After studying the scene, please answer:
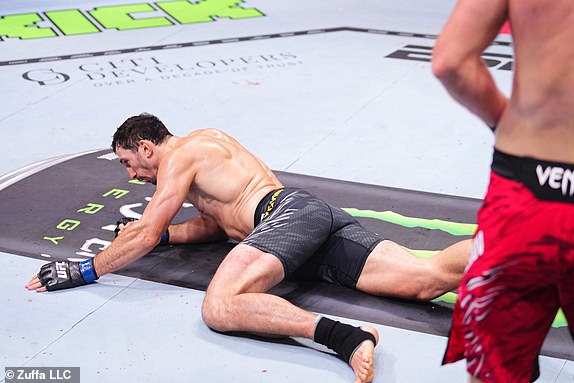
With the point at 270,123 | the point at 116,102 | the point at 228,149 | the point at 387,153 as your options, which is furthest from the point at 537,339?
the point at 116,102

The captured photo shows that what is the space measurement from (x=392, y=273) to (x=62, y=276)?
55.1 inches

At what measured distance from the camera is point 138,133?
12.7 feet

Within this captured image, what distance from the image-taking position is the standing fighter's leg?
10.3 feet

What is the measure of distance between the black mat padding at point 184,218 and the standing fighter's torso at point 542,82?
156 cm

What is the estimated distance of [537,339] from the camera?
2.02m

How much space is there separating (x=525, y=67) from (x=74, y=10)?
7.61 meters

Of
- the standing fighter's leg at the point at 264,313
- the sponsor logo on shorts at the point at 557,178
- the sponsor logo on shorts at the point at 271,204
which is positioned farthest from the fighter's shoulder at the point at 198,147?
the sponsor logo on shorts at the point at 557,178

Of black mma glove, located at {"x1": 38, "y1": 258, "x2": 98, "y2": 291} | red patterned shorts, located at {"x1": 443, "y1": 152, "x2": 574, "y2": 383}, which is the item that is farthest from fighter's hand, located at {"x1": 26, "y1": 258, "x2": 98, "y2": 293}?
red patterned shorts, located at {"x1": 443, "y1": 152, "x2": 574, "y2": 383}

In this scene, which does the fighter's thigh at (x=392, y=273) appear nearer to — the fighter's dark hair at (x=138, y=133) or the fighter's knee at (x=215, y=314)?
the fighter's knee at (x=215, y=314)

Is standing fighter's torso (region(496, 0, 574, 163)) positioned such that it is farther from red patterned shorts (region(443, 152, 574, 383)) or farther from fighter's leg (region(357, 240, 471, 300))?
fighter's leg (region(357, 240, 471, 300))

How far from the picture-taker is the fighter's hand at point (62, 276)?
3.72 m

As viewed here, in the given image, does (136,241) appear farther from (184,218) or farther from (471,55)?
(471,55)

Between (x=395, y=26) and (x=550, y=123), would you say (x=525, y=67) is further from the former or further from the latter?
(x=395, y=26)

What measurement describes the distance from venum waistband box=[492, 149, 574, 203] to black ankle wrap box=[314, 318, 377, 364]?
1.36m
